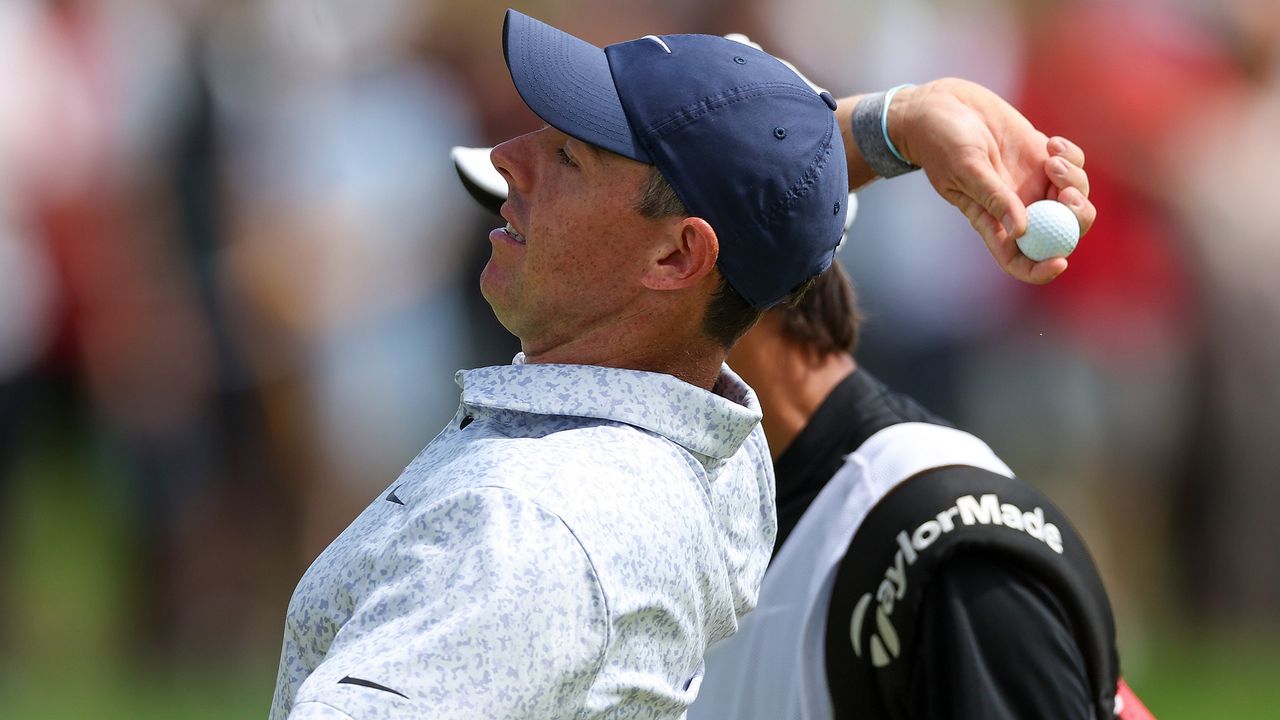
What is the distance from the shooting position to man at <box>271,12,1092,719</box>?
4.43 feet

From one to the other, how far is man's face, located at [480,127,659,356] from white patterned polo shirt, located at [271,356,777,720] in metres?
0.11

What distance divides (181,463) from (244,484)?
0.24 m

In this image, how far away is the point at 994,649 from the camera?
202 centimetres

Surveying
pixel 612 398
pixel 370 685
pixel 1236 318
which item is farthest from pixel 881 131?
pixel 1236 318

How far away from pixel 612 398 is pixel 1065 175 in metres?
0.64

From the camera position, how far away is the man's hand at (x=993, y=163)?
69.3 inches

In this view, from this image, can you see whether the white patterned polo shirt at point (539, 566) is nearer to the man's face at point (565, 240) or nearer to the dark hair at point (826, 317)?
the man's face at point (565, 240)

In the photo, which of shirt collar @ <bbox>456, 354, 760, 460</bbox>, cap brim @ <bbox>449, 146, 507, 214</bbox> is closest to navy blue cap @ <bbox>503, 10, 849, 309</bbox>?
shirt collar @ <bbox>456, 354, 760, 460</bbox>

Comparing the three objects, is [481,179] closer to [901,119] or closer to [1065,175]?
[901,119]

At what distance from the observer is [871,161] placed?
226cm

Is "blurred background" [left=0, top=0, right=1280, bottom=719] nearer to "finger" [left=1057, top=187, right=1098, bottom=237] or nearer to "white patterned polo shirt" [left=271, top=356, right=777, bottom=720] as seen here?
"finger" [left=1057, top=187, right=1098, bottom=237]

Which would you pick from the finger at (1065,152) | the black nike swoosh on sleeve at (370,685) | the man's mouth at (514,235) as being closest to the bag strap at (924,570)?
the finger at (1065,152)

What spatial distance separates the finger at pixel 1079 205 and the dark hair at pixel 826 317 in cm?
89

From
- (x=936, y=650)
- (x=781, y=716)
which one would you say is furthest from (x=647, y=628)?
(x=781, y=716)
